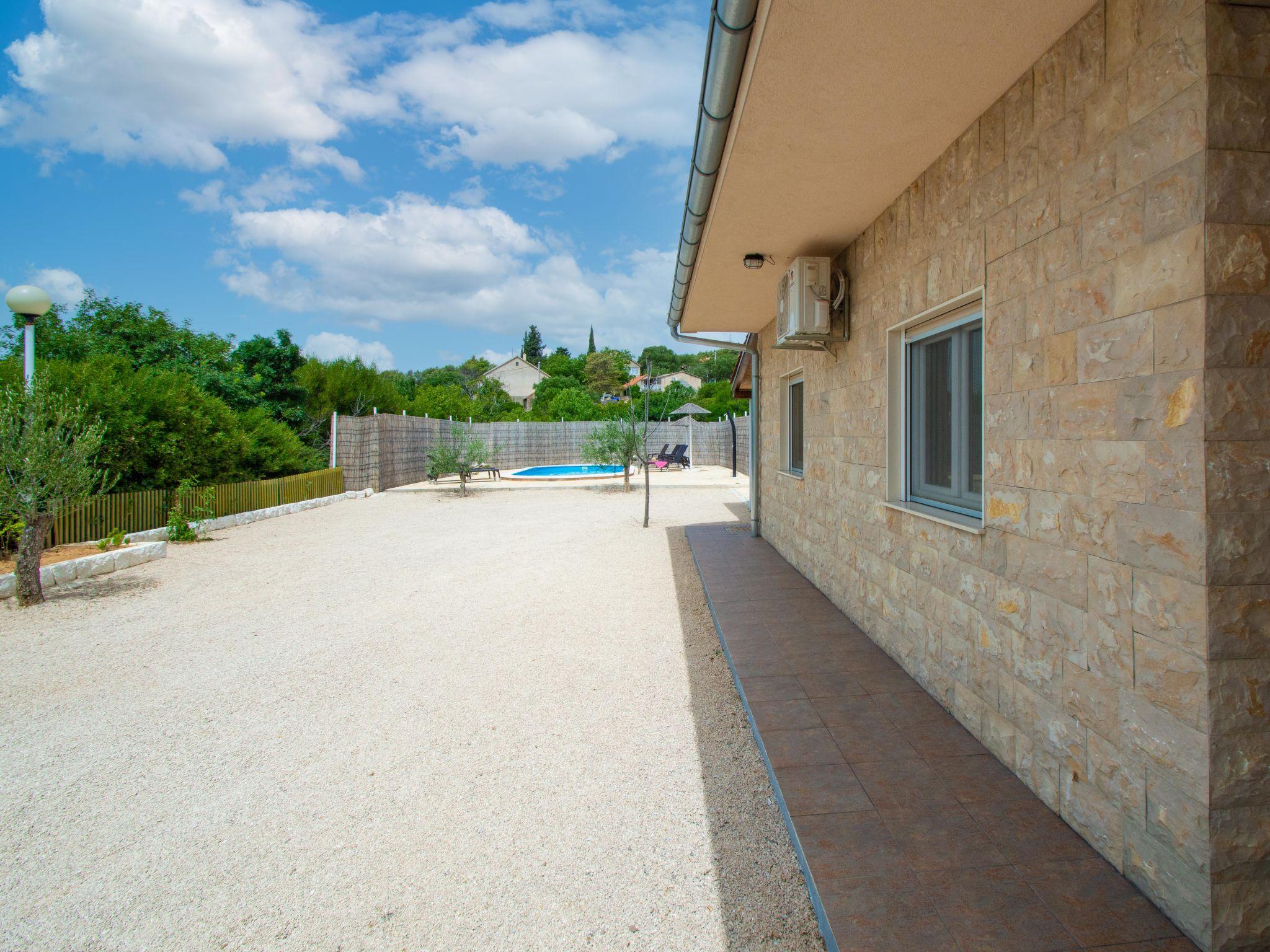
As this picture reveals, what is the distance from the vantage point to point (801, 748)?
2764 millimetres

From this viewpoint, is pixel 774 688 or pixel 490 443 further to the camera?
pixel 490 443

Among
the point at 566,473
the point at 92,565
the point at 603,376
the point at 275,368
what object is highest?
the point at 603,376

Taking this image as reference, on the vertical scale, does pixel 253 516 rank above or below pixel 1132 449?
below

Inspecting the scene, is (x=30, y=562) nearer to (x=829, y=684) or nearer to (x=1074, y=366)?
(x=829, y=684)

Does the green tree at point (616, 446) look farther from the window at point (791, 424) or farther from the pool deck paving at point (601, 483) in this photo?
the window at point (791, 424)

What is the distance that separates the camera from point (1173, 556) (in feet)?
5.37

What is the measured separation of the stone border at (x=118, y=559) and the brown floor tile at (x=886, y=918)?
7501mm

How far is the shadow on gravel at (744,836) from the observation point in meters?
1.88

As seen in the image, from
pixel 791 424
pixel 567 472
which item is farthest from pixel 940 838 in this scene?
pixel 567 472

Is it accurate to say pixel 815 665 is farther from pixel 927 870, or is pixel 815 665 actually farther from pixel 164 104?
pixel 164 104

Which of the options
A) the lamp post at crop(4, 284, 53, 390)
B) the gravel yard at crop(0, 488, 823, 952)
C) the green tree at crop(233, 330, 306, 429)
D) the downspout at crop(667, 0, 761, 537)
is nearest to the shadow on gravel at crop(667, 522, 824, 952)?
the gravel yard at crop(0, 488, 823, 952)

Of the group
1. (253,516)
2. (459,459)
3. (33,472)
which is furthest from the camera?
(459,459)

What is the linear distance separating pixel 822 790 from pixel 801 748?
0.33m

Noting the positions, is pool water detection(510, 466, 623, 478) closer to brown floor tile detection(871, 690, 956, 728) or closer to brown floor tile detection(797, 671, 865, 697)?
brown floor tile detection(797, 671, 865, 697)
